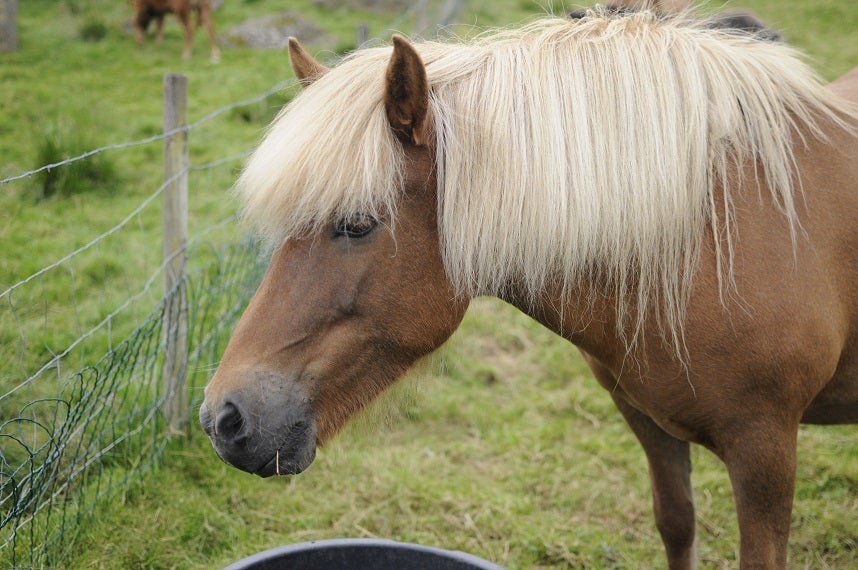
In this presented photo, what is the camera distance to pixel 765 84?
1.91m

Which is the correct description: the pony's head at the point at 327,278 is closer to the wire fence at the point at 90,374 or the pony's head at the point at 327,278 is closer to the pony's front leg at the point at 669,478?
the wire fence at the point at 90,374

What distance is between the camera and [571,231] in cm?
173

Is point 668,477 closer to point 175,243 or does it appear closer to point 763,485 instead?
point 763,485

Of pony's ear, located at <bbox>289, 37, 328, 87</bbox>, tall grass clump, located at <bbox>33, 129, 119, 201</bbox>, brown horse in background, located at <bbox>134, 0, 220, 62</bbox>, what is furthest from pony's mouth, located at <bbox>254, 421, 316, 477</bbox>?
brown horse in background, located at <bbox>134, 0, 220, 62</bbox>

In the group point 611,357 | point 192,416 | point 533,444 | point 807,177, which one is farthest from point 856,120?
point 192,416

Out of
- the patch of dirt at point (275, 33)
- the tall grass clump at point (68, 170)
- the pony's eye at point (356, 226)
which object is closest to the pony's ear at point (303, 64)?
the pony's eye at point (356, 226)

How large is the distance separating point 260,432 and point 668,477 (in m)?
1.50

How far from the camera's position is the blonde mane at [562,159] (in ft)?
5.67

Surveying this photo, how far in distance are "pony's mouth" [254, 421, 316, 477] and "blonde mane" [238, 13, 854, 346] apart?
1.57 feet

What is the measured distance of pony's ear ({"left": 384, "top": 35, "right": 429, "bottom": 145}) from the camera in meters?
1.61

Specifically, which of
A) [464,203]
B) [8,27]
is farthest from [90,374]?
[8,27]

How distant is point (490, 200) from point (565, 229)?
0.19 meters

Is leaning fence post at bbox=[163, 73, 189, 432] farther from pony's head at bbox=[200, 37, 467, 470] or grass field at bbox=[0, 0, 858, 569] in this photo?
pony's head at bbox=[200, 37, 467, 470]

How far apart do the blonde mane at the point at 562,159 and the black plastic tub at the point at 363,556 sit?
0.95 meters
